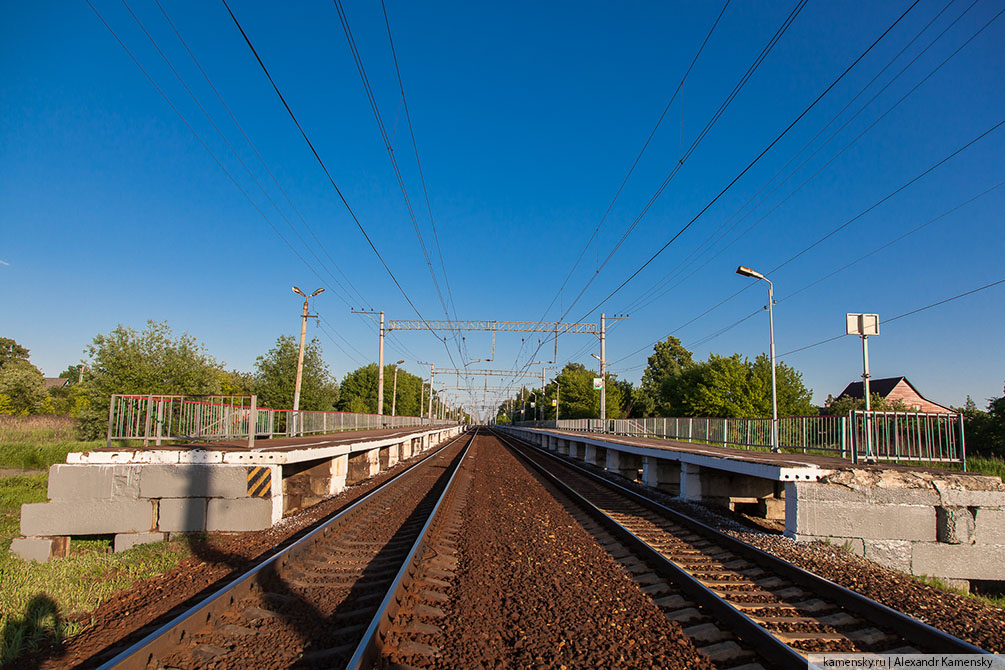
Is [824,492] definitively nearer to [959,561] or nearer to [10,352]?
[959,561]

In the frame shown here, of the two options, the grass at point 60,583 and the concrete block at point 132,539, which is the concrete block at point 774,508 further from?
the concrete block at point 132,539

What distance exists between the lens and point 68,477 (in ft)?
26.7

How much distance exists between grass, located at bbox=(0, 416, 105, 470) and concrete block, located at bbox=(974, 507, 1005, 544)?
2054cm

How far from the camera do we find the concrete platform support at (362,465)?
18.0 m

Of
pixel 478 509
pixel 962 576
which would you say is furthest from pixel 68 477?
pixel 962 576

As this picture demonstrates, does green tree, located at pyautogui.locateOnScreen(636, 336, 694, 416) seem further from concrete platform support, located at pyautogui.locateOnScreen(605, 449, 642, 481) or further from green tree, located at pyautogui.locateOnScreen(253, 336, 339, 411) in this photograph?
concrete platform support, located at pyautogui.locateOnScreen(605, 449, 642, 481)

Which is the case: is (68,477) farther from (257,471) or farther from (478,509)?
(478,509)

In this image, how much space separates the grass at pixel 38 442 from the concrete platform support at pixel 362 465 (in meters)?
7.76

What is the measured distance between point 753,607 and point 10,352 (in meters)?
102

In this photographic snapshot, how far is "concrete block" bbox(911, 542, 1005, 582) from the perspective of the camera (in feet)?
27.2

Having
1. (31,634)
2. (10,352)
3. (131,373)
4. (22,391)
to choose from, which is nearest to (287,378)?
(131,373)

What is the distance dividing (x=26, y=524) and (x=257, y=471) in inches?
121

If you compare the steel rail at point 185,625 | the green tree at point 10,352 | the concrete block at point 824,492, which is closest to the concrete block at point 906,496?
the concrete block at point 824,492

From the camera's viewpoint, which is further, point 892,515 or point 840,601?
point 892,515
